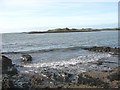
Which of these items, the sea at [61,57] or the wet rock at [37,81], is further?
the sea at [61,57]

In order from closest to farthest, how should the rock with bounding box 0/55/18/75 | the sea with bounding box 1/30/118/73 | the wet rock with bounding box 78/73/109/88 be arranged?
1. the wet rock with bounding box 78/73/109/88
2. the rock with bounding box 0/55/18/75
3. the sea with bounding box 1/30/118/73

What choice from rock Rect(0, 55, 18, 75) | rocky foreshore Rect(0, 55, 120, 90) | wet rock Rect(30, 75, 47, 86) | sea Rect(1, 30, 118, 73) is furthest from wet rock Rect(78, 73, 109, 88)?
rock Rect(0, 55, 18, 75)

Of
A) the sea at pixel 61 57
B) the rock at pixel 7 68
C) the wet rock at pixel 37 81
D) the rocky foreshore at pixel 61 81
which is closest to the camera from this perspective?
the rocky foreshore at pixel 61 81

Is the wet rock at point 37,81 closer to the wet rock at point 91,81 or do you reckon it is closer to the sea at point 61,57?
the wet rock at point 91,81

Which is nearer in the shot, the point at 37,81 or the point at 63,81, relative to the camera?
the point at 37,81

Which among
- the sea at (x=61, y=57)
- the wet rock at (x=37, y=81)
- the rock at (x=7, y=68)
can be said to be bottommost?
the sea at (x=61, y=57)

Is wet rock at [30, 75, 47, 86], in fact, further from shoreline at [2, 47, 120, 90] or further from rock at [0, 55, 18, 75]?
rock at [0, 55, 18, 75]

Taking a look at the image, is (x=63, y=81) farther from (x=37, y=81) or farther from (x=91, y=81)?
(x=91, y=81)

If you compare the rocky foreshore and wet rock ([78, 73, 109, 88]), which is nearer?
the rocky foreshore

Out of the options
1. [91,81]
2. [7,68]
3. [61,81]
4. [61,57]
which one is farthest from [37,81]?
[61,57]

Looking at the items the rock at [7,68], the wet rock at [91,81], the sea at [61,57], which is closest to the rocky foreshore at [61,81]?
the wet rock at [91,81]

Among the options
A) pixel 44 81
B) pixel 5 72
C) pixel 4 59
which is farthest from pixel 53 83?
pixel 4 59

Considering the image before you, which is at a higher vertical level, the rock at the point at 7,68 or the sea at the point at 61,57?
the rock at the point at 7,68

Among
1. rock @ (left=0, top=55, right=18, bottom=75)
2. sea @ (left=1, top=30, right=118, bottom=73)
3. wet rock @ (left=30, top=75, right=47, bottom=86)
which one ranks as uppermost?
rock @ (left=0, top=55, right=18, bottom=75)
